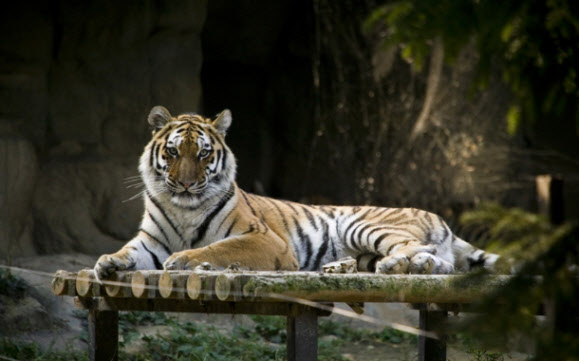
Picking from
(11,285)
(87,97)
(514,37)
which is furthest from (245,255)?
(87,97)

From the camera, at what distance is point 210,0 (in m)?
8.06

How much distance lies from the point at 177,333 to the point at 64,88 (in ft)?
8.21

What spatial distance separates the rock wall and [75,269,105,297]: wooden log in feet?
9.24

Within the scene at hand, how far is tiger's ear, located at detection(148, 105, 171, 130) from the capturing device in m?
4.67

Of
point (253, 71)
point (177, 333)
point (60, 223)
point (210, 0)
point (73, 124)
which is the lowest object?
point (177, 333)

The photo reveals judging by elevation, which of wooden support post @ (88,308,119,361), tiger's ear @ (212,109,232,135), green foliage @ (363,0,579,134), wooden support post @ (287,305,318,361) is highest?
green foliage @ (363,0,579,134)

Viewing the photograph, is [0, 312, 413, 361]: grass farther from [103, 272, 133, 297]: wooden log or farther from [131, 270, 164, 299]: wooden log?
[131, 270, 164, 299]: wooden log

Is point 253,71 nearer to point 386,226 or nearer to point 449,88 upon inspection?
point 449,88

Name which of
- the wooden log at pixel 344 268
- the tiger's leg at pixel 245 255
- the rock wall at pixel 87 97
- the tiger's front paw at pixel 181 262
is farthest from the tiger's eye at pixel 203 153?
the rock wall at pixel 87 97

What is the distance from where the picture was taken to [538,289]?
164cm

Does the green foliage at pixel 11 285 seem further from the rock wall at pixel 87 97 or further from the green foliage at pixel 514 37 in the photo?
the green foliage at pixel 514 37

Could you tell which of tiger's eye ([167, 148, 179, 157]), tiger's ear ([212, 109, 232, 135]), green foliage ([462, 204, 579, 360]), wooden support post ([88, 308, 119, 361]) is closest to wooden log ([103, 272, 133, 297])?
wooden support post ([88, 308, 119, 361])

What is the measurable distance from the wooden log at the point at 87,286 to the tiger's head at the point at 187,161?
88cm

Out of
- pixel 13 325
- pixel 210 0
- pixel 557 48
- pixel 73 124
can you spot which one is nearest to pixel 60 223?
pixel 73 124
